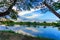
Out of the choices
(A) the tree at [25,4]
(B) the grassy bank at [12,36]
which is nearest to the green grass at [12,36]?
(B) the grassy bank at [12,36]

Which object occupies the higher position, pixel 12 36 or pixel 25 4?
pixel 25 4

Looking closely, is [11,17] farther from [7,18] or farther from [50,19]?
[50,19]

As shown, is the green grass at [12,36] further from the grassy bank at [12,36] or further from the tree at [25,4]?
the tree at [25,4]

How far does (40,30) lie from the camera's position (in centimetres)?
226

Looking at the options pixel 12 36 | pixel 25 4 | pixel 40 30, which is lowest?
pixel 12 36

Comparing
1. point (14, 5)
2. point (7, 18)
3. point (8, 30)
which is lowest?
point (8, 30)

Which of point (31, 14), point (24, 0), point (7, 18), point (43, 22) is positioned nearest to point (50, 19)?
point (43, 22)

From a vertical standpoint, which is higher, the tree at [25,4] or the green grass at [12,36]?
the tree at [25,4]

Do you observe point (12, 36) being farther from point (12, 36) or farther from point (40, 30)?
point (40, 30)

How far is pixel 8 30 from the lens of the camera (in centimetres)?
230

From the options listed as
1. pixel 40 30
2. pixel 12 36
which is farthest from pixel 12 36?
pixel 40 30

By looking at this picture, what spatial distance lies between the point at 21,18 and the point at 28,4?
0.20 meters

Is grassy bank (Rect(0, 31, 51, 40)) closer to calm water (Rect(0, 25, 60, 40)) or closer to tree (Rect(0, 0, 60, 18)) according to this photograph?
calm water (Rect(0, 25, 60, 40))

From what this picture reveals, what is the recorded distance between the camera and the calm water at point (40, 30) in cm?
223
